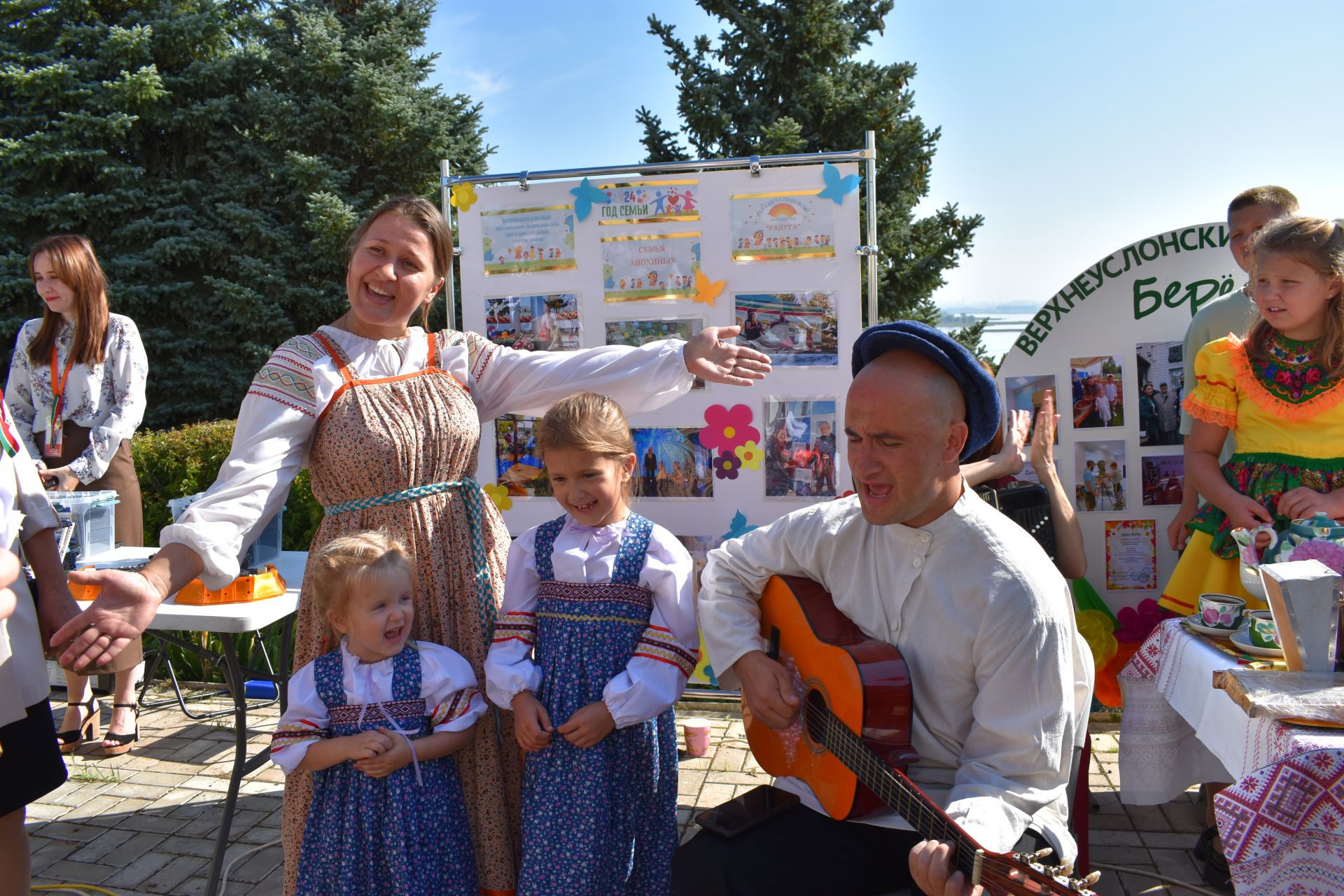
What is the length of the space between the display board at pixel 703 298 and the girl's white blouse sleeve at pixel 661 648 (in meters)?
1.89

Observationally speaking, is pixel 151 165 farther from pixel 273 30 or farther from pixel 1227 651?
pixel 1227 651

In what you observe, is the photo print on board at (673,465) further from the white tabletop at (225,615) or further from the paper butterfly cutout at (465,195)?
the white tabletop at (225,615)

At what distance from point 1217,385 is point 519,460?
2992 millimetres

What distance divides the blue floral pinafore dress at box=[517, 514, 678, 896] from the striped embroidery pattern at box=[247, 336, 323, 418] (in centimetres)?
68

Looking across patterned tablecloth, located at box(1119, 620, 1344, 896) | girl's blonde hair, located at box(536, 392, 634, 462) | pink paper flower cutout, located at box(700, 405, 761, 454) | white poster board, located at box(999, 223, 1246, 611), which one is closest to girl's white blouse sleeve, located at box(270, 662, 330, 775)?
girl's blonde hair, located at box(536, 392, 634, 462)

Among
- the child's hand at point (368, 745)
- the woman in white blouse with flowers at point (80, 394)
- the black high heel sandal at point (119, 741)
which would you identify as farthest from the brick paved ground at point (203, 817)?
the child's hand at point (368, 745)

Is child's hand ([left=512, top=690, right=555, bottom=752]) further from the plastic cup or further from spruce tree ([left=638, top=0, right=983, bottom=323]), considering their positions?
spruce tree ([left=638, top=0, right=983, bottom=323])

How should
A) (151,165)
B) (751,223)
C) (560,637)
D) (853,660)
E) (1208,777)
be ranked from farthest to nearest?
(151,165), (751,223), (1208,777), (560,637), (853,660)

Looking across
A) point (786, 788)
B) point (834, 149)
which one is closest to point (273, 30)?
point (834, 149)

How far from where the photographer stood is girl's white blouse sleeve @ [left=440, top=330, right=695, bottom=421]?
2754 mm

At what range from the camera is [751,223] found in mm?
4246

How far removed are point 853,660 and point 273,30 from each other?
1404 cm

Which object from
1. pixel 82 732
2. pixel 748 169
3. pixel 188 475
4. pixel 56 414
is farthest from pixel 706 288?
pixel 188 475

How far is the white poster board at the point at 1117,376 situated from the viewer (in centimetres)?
430
